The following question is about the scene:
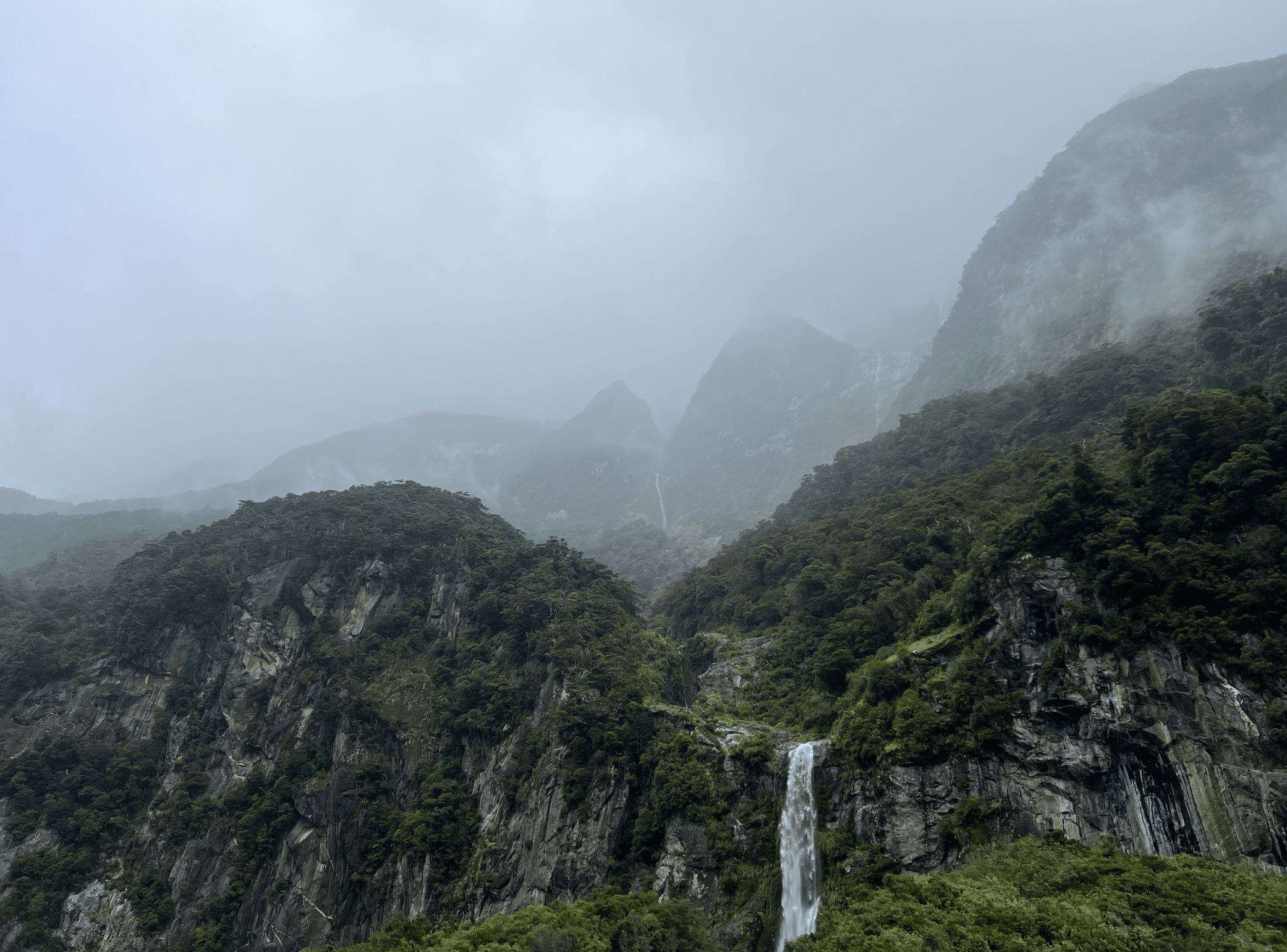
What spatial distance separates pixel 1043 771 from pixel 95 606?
236ft

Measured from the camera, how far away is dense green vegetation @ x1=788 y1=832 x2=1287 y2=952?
13.8 meters

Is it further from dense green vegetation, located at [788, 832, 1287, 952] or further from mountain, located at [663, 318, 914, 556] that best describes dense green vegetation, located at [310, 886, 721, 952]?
mountain, located at [663, 318, 914, 556]

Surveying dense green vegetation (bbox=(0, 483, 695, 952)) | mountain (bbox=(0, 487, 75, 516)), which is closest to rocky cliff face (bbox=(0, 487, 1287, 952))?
dense green vegetation (bbox=(0, 483, 695, 952))

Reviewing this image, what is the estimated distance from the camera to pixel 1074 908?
15.2 meters

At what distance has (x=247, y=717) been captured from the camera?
47031 millimetres

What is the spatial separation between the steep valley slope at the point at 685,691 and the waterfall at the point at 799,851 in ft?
2.03

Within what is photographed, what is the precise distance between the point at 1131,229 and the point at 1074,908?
344ft

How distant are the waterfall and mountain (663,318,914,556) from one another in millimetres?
90796

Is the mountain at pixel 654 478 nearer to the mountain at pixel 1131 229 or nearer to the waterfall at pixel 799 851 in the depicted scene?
the mountain at pixel 1131 229

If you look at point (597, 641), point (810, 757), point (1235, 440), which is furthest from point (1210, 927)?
point (597, 641)

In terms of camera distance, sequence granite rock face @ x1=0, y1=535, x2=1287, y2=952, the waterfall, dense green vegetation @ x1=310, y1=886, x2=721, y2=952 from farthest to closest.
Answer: the waterfall, granite rock face @ x1=0, y1=535, x2=1287, y2=952, dense green vegetation @ x1=310, y1=886, x2=721, y2=952

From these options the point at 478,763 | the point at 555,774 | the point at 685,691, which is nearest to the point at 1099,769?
the point at 555,774

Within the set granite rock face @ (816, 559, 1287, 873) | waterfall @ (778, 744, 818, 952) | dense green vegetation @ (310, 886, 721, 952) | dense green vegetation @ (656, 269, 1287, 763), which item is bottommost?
dense green vegetation @ (310, 886, 721, 952)

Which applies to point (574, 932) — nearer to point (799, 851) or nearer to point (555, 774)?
point (799, 851)
